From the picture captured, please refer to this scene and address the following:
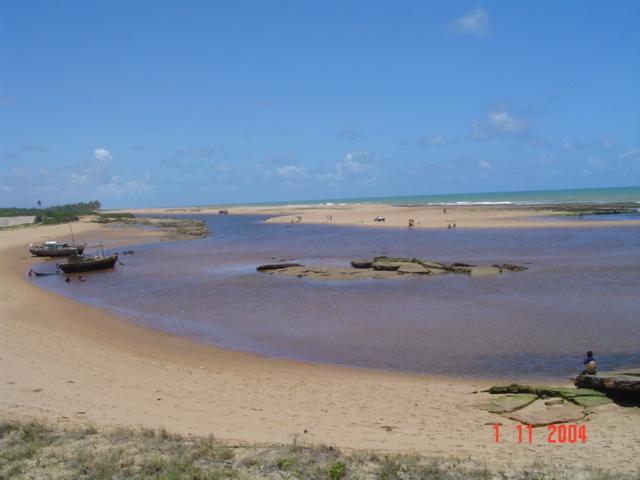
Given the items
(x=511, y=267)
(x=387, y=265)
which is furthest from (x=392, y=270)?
(x=511, y=267)

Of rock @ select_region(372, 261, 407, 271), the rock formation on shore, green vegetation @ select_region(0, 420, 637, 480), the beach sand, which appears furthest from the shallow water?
green vegetation @ select_region(0, 420, 637, 480)

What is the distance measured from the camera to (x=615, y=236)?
45.8 meters

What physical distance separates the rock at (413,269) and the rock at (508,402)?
18081 mm

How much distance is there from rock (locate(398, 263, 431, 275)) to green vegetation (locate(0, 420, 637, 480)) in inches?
857

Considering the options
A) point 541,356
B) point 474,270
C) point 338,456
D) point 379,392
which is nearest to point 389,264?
point 474,270

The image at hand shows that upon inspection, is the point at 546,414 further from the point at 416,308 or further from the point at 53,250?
the point at 53,250

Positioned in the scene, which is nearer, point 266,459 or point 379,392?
point 266,459

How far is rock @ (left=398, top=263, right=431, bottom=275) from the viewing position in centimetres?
2922

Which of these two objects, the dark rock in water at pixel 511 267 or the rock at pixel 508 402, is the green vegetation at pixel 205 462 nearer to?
the rock at pixel 508 402

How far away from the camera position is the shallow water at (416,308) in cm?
1519

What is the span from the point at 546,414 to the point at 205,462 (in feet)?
20.4

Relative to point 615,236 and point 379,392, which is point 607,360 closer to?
point 379,392

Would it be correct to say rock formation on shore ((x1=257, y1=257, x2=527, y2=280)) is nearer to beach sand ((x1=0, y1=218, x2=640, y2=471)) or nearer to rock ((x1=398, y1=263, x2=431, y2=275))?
rock ((x1=398, y1=263, x2=431, y2=275))

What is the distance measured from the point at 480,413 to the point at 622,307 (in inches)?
496
